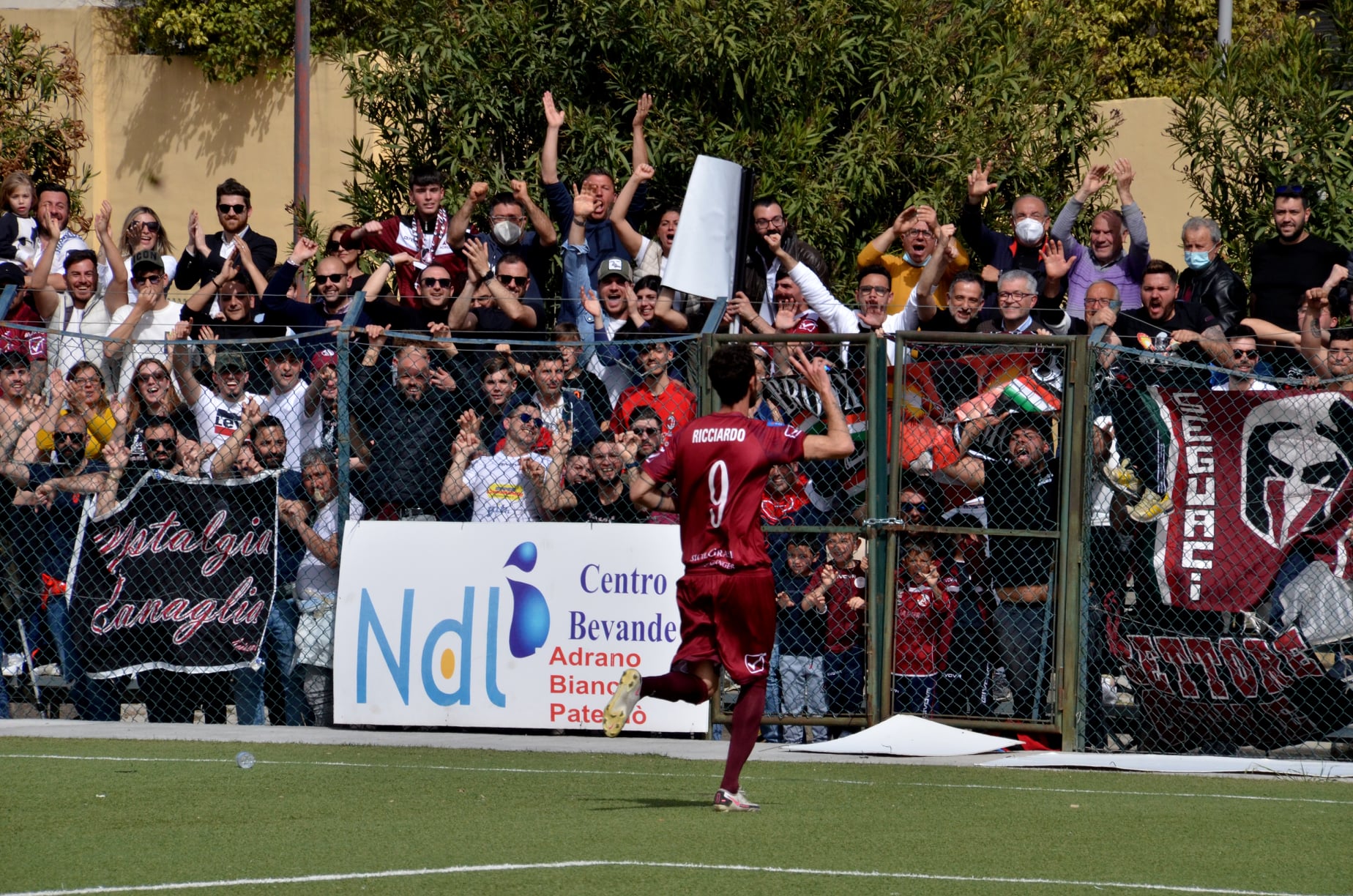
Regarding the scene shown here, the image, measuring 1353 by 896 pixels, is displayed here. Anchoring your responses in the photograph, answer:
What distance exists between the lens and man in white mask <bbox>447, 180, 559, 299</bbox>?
41.6ft

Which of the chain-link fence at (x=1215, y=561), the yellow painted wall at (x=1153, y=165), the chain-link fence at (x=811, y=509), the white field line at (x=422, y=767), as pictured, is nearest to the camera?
the white field line at (x=422, y=767)

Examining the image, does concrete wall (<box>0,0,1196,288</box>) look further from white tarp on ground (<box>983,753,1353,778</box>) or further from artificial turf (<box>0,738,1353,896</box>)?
white tarp on ground (<box>983,753,1353,778</box>)

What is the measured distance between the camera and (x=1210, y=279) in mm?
12172

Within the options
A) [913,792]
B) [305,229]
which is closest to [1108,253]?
[913,792]

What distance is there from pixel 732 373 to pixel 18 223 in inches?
311

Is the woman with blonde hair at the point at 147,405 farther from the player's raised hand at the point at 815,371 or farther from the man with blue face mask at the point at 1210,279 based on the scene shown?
the man with blue face mask at the point at 1210,279

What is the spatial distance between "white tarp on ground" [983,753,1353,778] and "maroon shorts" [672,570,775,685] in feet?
8.06

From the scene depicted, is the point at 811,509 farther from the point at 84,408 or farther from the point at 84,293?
the point at 84,293

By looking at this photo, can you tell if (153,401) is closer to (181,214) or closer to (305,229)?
(305,229)

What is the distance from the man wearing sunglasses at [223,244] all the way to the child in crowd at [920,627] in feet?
17.7

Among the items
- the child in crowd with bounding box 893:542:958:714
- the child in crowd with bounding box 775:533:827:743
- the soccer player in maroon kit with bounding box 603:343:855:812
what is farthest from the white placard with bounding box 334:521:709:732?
the soccer player in maroon kit with bounding box 603:343:855:812

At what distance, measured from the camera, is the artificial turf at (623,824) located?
639cm

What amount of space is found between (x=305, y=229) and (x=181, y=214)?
13.9 m

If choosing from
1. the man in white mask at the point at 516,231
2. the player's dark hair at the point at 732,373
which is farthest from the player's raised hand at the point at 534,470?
the player's dark hair at the point at 732,373
